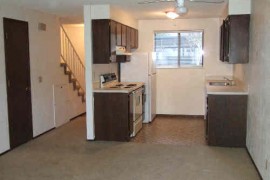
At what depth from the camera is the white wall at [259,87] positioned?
11.9 feet

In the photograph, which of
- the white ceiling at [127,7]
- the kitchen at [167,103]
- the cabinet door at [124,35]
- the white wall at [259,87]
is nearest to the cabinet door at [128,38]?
the kitchen at [167,103]

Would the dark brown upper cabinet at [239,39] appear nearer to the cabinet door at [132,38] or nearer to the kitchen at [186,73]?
the kitchen at [186,73]

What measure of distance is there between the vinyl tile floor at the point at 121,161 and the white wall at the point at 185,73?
8.37 feet

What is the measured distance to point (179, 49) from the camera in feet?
26.0

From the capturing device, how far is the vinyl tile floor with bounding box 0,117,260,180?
4031 mm

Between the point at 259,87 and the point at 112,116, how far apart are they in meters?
2.61

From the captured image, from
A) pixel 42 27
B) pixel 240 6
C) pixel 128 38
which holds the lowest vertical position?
pixel 128 38

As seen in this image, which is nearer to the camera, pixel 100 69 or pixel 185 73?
pixel 100 69

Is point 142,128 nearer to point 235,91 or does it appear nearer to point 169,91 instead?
point 169,91

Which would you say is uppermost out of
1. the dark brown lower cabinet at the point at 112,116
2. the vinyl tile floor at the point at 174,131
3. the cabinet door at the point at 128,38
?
the cabinet door at the point at 128,38

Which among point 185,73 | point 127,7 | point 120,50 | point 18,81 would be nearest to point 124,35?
point 120,50

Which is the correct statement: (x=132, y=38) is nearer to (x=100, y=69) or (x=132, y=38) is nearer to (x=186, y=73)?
(x=100, y=69)

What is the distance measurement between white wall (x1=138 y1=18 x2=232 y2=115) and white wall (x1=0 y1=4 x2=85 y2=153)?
2290 millimetres

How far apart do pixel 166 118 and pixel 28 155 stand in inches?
152
